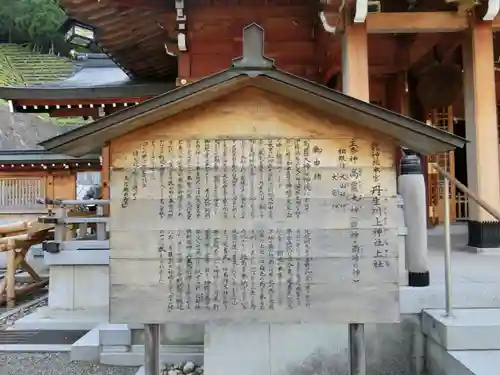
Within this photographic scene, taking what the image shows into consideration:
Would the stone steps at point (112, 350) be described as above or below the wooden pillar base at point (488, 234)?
below

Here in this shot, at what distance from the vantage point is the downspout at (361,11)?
18.0 ft

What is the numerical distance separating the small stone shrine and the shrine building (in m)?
0.58

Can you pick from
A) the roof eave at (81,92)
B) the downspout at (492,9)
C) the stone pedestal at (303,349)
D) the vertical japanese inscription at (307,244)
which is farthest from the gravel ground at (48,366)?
the downspout at (492,9)

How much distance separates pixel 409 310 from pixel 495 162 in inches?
125

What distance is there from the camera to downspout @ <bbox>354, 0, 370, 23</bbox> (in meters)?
5.50

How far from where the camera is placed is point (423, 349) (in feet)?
13.0

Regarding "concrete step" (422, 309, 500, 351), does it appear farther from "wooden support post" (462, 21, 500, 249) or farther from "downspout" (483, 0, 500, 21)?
"downspout" (483, 0, 500, 21)

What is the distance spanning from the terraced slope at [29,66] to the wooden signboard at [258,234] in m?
46.6

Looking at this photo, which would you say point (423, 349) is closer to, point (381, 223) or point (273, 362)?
point (273, 362)

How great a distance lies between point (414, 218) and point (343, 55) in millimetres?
2904

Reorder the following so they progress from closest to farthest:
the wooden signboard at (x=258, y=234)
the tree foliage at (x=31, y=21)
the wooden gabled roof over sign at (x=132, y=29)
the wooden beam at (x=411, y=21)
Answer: the wooden signboard at (x=258, y=234), the wooden beam at (x=411, y=21), the wooden gabled roof over sign at (x=132, y=29), the tree foliage at (x=31, y=21)

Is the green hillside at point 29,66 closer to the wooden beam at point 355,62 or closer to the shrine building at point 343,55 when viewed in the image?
the shrine building at point 343,55

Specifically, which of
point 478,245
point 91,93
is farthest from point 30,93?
point 478,245

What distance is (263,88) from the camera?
2.73 m
